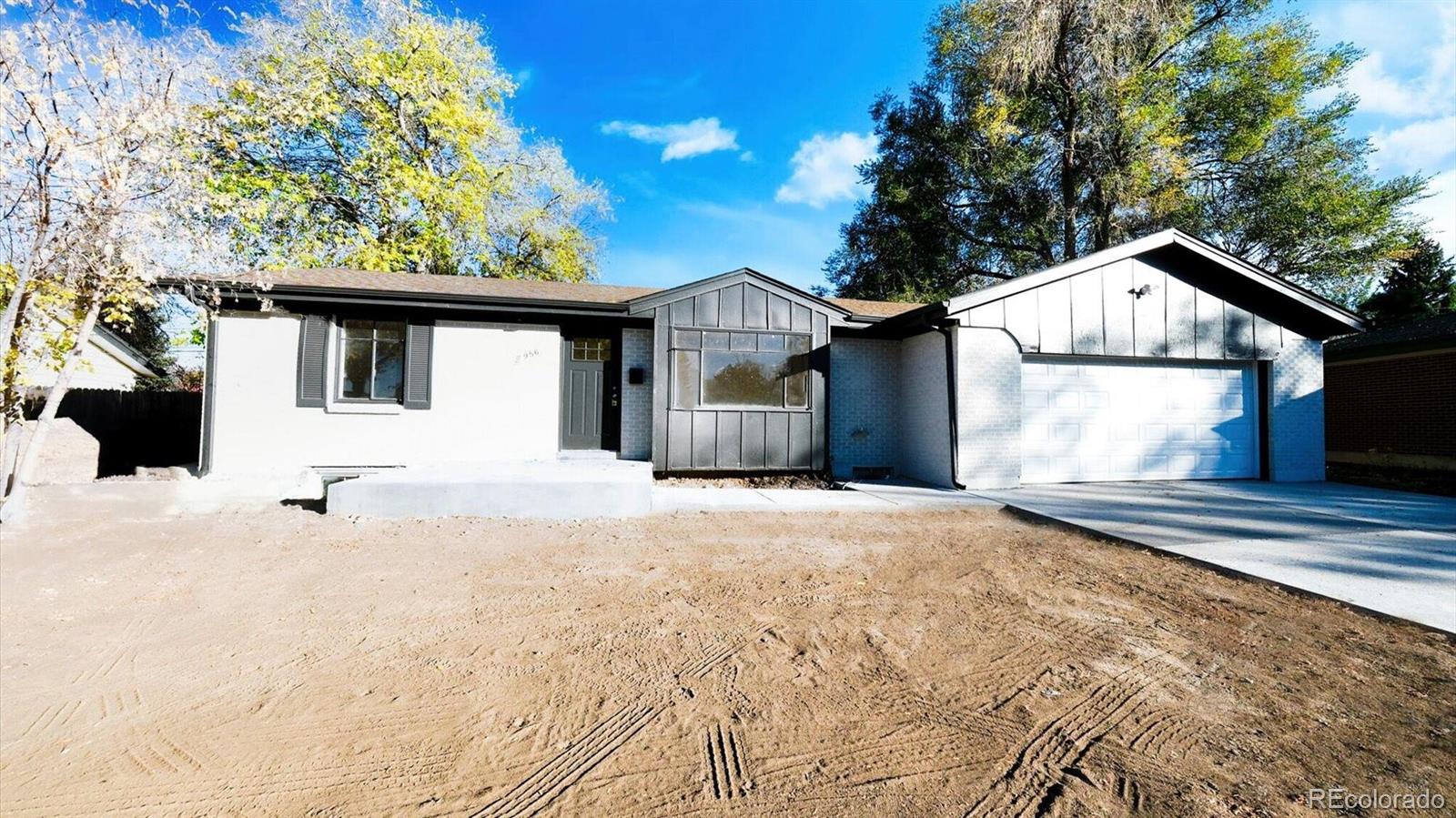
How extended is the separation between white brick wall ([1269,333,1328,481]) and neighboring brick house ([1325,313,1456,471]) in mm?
3021

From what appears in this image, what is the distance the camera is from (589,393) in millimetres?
9156

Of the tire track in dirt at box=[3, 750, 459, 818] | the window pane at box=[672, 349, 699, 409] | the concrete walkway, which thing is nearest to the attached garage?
the concrete walkway

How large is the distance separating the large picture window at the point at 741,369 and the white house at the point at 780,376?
32 mm

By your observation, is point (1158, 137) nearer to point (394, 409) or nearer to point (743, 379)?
point (743, 379)

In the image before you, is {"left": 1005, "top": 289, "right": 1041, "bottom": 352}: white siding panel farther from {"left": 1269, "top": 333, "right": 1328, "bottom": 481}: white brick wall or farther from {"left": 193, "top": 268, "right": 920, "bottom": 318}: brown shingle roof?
{"left": 1269, "top": 333, "right": 1328, "bottom": 481}: white brick wall

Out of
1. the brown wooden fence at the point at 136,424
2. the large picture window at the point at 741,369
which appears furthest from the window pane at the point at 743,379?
the brown wooden fence at the point at 136,424

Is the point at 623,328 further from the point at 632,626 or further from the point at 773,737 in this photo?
the point at 773,737

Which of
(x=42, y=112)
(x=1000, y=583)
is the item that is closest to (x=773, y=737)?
(x=1000, y=583)

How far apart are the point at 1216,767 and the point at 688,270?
16033mm

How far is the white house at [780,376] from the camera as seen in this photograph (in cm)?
815

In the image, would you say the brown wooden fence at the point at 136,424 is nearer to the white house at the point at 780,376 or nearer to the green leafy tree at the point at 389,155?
the white house at the point at 780,376

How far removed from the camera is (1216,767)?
6.38 feet

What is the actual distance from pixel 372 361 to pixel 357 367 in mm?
239

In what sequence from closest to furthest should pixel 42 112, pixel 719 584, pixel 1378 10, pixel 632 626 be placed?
pixel 632 626 → pixel 719 584 → pixel 42 112 → pixel 1378 10
